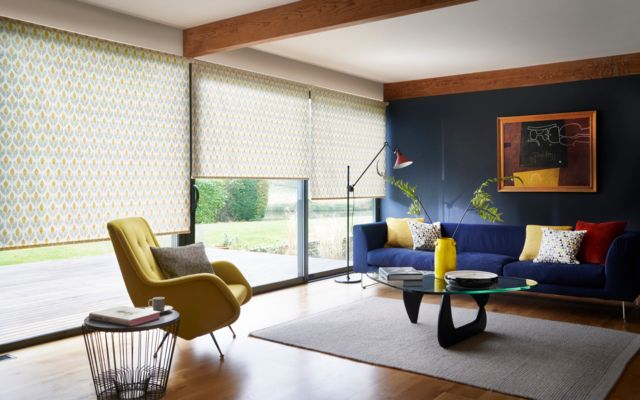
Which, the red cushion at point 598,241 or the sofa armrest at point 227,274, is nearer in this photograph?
the sofa armrest at point 227,274

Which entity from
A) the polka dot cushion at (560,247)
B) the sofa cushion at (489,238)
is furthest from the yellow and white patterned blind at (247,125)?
the polka dot cushion at (560,247)

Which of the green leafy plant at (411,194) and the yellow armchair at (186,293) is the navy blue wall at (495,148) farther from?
the yellow armchair at (186,293)

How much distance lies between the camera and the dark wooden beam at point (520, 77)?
20.0ft

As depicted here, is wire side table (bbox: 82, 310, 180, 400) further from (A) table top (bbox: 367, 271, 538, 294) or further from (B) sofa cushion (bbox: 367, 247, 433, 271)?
(B) sofa cushion (bbox: 367, 247, 433, 271)

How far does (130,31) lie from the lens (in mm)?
4625

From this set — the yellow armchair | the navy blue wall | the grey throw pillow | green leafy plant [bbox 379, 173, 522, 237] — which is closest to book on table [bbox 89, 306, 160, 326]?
the yellow armchair

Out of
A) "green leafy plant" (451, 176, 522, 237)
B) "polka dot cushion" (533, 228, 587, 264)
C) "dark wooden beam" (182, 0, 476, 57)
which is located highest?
"dark wooden beam" (182, 0, 476, 57)

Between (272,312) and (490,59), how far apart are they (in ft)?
11.8

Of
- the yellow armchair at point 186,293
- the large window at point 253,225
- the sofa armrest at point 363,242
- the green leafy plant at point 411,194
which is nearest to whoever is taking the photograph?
the yellow armchair at point 186,293

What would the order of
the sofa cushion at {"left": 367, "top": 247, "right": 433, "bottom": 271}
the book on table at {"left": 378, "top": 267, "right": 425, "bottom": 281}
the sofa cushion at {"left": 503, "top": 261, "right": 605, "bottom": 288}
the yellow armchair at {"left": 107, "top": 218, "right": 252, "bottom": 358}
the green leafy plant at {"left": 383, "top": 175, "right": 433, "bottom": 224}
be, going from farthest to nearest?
the sofa cushion at {"left": 367, "top": 247, "right": 433, "bottom": 271}, the green leafy plant at {"left": 383, "top": 175, "right": 433, "bottom": 224}, the sofa cushion at {"left": 503, "top": 261, "right": 605, "bottom": 288}, the book on table at {"left": 378, "top": 267, "right": 425, "bottom": 281}, the yellow armchair at {"left": 107, "top": 218, "right": 252, "bottom": 358}

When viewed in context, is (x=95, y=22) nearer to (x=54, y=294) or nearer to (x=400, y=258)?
(x=54, y=294)

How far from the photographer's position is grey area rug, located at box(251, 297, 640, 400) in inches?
132

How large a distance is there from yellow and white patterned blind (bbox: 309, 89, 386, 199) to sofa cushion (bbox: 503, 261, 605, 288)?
2.39 m

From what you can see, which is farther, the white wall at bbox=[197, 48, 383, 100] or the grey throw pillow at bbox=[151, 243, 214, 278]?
the white wall at bbox=[197, 48, 383, 100]
